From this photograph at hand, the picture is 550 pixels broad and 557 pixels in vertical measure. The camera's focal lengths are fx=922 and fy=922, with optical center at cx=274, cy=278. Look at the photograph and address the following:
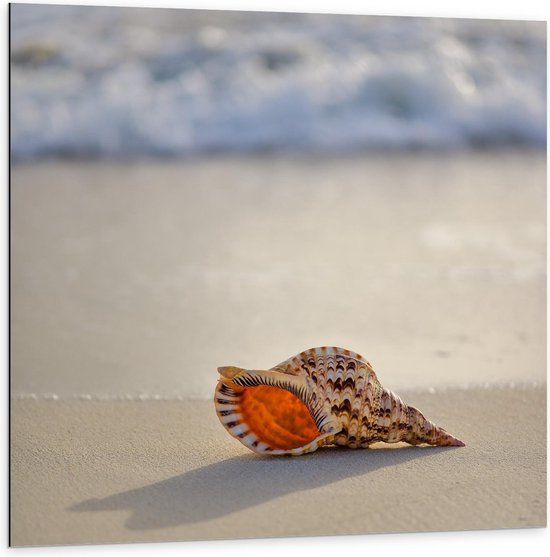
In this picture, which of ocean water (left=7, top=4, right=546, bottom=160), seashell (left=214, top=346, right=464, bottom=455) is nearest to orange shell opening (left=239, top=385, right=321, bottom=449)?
seashell (left=214, top=346, right=464, bottom=455)

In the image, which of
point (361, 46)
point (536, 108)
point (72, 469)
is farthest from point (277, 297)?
point (536, 108)

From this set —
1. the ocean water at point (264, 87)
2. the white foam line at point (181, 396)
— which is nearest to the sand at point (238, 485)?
the white foam line at point (181, 396)

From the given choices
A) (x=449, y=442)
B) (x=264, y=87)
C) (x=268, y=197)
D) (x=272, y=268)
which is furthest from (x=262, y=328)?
(x=264, y=87)

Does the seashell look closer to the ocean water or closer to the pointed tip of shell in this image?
the pointed tip of shell

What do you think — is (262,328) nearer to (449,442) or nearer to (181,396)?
(181,396)

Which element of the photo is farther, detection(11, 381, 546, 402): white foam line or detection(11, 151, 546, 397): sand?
detection(11, 151, 546, 397): sand

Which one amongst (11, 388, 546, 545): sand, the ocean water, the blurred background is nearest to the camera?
(11, 388, 546, 545): sand

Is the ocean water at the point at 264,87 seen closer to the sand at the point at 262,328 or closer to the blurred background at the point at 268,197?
the blurred background at the point at 268,197
